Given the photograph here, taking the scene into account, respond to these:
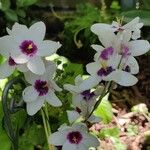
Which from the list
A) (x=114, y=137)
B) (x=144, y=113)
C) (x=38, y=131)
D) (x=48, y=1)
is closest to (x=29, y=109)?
(x=38, y=131)

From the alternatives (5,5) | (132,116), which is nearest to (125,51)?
(132,116)

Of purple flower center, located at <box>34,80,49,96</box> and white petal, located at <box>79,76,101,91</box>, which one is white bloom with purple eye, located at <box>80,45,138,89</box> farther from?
purple flower center, located at <box>34,80,49,96</box>

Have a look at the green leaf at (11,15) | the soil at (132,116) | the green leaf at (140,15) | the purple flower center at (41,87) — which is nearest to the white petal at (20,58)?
the purple flower center at (41,87)

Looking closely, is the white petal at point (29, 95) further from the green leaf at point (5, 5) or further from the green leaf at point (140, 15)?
the green leaf at point (5, 5)

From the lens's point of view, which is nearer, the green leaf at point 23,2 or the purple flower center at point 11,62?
the purple flower center at point 11,62

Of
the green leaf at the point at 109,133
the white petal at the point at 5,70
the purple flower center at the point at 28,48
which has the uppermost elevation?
the purple flower center at the point at 28,48

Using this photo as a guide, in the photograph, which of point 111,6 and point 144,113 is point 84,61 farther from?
point 144,113

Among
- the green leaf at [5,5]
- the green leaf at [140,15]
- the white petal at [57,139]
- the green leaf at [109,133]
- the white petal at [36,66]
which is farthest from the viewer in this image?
the green leaf at [5,5]
